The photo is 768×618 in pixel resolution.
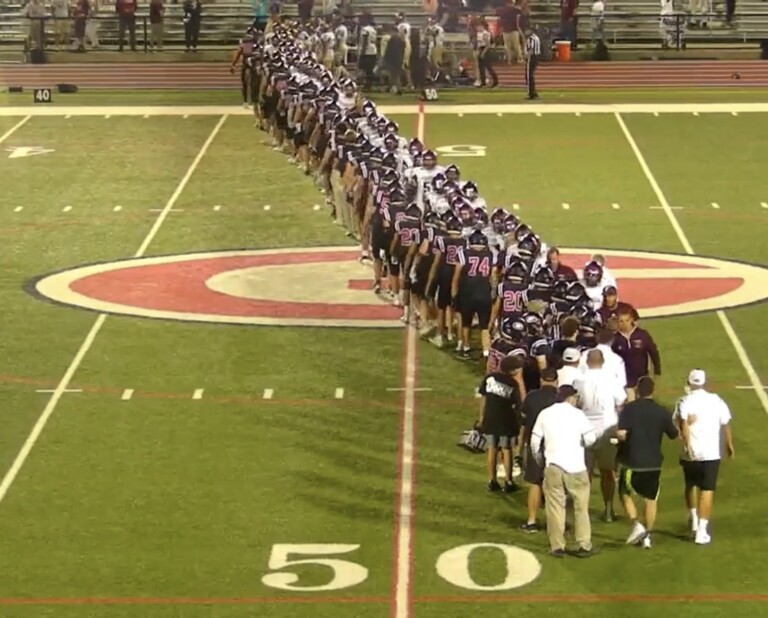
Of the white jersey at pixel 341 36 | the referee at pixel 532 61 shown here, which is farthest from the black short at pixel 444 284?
the white jersey at pixel 341 36

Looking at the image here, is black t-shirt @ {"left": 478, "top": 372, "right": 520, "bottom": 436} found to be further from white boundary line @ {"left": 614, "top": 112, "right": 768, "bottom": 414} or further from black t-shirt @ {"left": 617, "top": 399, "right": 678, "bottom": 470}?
white boundary line @ {"left": 614, "top": 112, "right": 768, "bottom": 414}

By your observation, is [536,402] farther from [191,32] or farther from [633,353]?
[191,32]

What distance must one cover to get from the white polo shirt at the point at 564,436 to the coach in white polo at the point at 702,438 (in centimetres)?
76

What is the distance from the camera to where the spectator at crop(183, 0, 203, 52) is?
4378 cm

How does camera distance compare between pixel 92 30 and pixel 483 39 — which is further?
pixel 92 30

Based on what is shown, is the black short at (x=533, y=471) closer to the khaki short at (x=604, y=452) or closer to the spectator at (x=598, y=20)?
the khaki short at (x=604, y=452)

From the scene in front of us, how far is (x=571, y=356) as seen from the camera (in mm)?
14969

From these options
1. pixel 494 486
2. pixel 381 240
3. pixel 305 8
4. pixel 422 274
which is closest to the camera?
pixel 494 486

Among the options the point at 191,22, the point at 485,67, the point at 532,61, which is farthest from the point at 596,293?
the point at 191,22

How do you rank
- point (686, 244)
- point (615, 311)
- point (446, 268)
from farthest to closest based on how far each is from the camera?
point (686, 244) < point (446, 268) < point (615, 311)

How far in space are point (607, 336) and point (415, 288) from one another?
5048mm

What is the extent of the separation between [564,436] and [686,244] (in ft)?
36.6

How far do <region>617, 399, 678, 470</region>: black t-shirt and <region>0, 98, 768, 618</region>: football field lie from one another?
571mm

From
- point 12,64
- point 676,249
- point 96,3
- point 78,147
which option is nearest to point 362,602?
point 676,249
